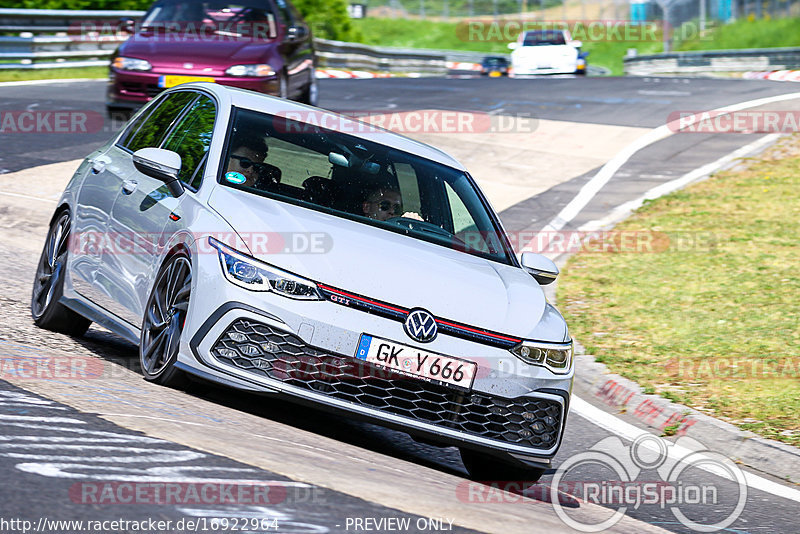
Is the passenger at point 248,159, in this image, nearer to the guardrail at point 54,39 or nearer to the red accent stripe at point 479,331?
the red accent stripe at point 479,331

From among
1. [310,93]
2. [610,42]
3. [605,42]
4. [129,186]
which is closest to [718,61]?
[310,93]

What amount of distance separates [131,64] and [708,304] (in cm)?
818

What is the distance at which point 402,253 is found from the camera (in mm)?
5738

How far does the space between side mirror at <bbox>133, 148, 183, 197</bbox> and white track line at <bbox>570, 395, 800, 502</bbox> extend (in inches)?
122

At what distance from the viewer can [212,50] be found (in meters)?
15.0

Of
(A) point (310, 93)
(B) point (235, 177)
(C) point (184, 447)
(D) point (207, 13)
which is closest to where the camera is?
(C) point (184, 447)

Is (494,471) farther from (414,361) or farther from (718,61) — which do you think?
(718,61)

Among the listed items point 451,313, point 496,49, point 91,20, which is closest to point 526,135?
point 91,20

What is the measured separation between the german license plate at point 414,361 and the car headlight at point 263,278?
32 centimetres

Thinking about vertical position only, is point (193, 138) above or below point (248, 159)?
above

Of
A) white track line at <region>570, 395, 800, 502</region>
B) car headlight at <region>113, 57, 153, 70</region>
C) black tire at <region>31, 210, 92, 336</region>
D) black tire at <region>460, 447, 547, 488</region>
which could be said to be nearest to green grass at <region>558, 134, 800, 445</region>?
white track line at <region>570, 395, 800, 502</region>

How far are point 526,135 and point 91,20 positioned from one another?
12122mm

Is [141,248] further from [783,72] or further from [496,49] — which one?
[496,49]

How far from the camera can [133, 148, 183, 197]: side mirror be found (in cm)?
604
